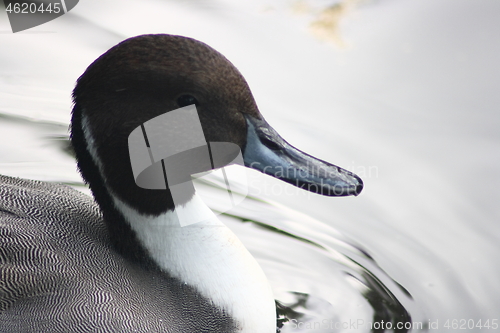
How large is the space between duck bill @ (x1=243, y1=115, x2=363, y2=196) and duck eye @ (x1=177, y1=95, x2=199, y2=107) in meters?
0.25

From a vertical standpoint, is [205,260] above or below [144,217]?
below

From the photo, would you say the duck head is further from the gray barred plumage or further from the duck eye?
the gray barred plumage

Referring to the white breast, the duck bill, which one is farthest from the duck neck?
the duck bill

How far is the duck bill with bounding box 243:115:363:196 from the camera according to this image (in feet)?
10.2

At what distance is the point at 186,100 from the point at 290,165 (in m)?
0.52

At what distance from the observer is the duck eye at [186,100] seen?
299 cm

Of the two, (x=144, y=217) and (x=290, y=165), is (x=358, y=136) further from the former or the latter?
(x=144, y=217)

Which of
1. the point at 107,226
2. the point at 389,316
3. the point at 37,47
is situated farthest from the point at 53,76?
the point at 389,316

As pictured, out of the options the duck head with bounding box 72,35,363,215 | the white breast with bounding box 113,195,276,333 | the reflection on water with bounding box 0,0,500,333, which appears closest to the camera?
the duck head with bounding box 72,35,363,215

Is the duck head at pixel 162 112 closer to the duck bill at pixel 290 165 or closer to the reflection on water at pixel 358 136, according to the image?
the duck bill at pixel 290 165

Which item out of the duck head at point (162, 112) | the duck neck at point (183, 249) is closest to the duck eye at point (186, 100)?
the duck head at point (162, 112)

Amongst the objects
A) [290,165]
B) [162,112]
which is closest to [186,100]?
[162,112]

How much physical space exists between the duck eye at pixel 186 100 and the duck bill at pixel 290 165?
25cm

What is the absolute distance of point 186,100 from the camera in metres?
3.00
